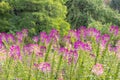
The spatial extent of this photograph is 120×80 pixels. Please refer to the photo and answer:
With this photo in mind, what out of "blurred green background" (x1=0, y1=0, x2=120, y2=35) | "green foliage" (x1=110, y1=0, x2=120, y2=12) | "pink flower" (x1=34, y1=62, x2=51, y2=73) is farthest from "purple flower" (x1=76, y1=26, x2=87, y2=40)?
"green foliage" (x1=110, y1=0, x2=120, y2=12)

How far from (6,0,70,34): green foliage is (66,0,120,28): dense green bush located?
2.20 m

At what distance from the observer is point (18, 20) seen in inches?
554

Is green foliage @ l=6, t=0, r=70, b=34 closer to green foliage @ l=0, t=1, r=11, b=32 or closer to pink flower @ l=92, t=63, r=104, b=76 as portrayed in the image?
green foliage @ l=0, t=1, r=11, b=32

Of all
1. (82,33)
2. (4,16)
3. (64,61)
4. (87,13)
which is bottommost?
(87,13)

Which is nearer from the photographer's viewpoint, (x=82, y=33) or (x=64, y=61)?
(x=64, y=61)

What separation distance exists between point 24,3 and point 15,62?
1100cm

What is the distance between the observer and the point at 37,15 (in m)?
14.0

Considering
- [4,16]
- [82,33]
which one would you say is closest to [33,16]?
[4,16]

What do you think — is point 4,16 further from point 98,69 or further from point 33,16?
point 98,69

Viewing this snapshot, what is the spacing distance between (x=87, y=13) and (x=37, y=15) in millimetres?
3636

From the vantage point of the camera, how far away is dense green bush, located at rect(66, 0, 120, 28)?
55.5ft

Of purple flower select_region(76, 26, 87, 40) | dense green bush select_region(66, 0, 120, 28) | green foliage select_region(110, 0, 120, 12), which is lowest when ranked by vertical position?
green foliage select_region(110, 0, 120, 12)

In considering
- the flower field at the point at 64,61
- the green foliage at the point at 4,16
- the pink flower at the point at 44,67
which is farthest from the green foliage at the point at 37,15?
the pink flower at the point at 44,67

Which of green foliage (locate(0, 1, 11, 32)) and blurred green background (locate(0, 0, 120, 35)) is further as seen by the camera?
blurred green background (locate(0, 0, 120, 35))
